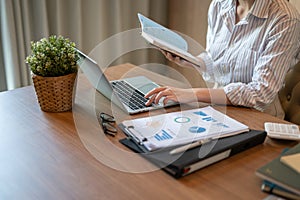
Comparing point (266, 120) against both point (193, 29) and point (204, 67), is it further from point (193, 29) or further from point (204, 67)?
point (193, 29)

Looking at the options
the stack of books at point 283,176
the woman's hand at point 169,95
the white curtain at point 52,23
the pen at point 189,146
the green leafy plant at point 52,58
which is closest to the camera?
the stack of books at point 283,176

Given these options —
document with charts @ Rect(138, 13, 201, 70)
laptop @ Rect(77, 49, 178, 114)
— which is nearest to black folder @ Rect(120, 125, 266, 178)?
laptop @ Rect(77, 49, 178, 114)

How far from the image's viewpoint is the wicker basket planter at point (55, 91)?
115 cm

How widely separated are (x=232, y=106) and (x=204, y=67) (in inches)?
16.0

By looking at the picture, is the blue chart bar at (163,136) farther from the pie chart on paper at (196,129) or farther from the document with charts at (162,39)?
the document with charts at (162,39)

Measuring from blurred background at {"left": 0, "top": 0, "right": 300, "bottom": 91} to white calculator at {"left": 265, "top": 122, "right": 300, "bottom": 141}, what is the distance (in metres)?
1.13

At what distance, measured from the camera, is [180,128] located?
1059mm

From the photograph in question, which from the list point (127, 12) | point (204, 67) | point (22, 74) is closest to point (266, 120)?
point (204, 67)

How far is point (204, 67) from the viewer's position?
1.66 meters

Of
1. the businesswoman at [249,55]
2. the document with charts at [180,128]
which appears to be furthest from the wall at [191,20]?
the document with charts at [180,128]

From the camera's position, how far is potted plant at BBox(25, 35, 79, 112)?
3.77ft

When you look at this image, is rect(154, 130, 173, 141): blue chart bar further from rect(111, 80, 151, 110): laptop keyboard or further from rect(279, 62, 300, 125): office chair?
rect(279, 62, 300, 125): office chair

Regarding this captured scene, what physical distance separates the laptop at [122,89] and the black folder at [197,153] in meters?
0.23

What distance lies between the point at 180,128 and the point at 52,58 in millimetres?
459
